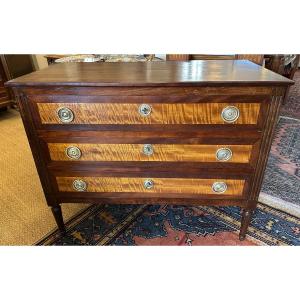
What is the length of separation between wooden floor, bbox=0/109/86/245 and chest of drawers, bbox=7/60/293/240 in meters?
0.38

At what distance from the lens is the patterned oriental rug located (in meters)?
1.45

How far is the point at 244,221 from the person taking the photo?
1.36 m

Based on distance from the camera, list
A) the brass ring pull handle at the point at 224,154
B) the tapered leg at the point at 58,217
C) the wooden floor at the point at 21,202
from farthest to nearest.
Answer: the wooden floor at the point at 21,202 → the tapered leg at the point at 58,217 → the brass ring pull handle at the point at 224,154

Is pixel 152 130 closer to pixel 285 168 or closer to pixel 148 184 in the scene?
pixel 148 184

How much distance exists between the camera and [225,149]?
1134 mm

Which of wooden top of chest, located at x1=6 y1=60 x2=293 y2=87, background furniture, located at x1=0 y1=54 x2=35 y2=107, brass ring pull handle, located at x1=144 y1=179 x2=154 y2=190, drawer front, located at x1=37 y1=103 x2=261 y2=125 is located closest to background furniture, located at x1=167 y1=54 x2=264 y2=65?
wooden top of chest, located at x1=6 y1=60 x2=293 y2=87

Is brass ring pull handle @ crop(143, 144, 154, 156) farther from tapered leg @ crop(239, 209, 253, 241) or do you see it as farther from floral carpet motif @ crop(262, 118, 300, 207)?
floral carpet motif @ crop(262, 118, 300, 207)

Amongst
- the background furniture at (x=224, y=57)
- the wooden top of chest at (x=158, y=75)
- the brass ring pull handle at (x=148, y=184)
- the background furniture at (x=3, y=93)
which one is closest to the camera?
the wooden top of chest at (x=158, y=75)

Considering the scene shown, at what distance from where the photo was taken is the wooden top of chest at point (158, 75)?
3.27ft

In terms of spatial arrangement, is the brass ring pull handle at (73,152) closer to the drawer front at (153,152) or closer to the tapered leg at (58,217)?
the drawer front at (153,152)

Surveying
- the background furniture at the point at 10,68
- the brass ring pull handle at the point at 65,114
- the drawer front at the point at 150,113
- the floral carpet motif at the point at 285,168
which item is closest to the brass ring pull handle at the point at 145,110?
the drawer front at the point at 150,113

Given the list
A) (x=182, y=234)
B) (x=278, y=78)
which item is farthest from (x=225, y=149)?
(x=182, y=234)

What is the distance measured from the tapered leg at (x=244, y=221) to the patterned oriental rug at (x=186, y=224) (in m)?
0.05

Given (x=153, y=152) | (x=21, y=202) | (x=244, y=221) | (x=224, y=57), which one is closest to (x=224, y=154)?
(x=153, y=152)
